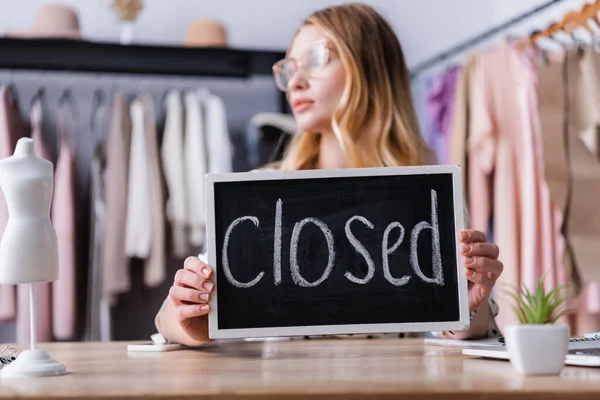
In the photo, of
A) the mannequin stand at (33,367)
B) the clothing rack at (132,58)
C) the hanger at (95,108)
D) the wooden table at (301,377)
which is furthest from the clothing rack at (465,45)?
the mannequin stand at (33,367)

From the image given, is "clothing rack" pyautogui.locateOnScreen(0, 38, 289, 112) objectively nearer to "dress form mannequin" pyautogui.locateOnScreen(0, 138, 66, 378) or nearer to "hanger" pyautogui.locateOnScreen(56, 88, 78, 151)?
"hanger" pyautogui.locateOnScreen(56, 88, 78, 151)

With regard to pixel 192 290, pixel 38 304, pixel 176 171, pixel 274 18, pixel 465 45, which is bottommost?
pixel 38 304

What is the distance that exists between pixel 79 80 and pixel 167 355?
8.96 feet

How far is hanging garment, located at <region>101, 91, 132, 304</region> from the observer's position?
322cm

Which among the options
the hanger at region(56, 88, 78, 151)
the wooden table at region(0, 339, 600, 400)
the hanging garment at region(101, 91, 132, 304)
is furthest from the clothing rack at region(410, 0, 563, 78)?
the wooden table at region(0, 339, 600, 400)

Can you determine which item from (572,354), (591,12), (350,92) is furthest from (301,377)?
(591,12)

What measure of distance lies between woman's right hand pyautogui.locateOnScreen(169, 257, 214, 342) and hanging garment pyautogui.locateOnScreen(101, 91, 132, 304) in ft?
6.62

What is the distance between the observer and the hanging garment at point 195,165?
330 centimetres

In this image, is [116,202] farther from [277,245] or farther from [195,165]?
[277,245]

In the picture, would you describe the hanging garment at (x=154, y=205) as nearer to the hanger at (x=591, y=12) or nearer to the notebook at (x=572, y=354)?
the hanger at (x=591, y=12)

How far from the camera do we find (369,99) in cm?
187

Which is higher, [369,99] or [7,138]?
[7,138]

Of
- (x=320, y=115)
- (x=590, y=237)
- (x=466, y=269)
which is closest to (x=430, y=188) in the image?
(x=466, y=269)

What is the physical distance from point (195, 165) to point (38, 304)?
826mm
